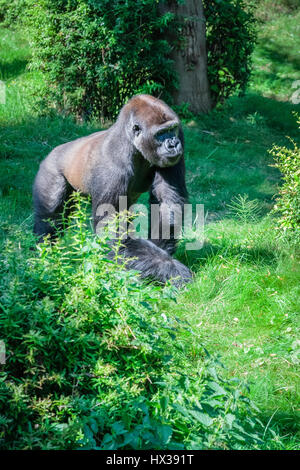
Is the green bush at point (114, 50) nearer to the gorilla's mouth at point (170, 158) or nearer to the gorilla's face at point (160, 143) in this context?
the gorilla's face at point (160, 143)

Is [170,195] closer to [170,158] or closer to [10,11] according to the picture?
[170,158]

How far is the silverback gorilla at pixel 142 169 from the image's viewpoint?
12.1ft

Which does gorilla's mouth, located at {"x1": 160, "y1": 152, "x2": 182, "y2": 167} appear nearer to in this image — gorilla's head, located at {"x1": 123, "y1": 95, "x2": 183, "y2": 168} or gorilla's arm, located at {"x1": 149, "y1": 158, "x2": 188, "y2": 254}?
gorilla's head, located at {"x1": 123, "y1": 95, "x2": 183, "y2": 168}

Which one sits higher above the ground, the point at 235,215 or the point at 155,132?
the point at 155,132

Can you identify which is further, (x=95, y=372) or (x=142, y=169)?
(x=142, y=169)

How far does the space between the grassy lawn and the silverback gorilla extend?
34 cm

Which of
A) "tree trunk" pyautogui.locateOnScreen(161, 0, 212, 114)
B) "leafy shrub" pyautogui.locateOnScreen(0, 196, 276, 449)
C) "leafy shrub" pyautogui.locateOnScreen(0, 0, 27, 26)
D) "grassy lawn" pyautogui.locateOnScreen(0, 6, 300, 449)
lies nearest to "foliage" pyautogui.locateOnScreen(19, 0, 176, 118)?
"tree trunk" pyautogui.locateOnScreen(161, 0, 212, 114)

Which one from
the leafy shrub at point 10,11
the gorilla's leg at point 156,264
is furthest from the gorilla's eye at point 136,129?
the leafy shrub at point 10,11

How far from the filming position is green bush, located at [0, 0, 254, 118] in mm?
6352

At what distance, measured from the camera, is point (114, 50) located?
6453mm

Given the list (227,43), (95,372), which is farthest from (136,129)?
(227,43)

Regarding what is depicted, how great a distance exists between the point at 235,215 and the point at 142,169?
1.39 metres

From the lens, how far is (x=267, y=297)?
11.6 feet

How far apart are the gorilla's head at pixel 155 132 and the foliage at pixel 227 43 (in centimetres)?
372
